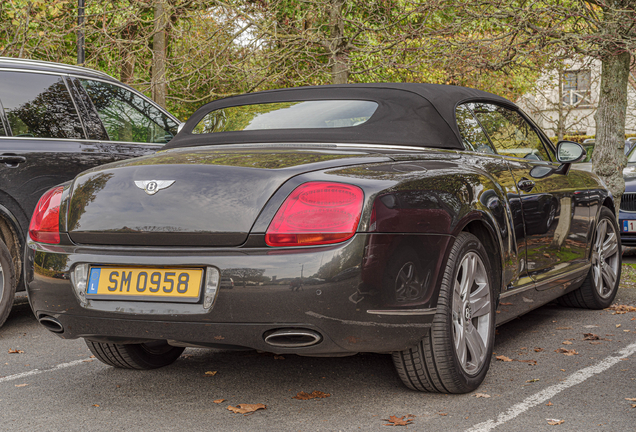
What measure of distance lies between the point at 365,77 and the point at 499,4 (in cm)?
748

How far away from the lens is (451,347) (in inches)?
133

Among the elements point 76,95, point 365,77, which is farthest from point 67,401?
point 365,77

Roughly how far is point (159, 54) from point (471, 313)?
10935mm

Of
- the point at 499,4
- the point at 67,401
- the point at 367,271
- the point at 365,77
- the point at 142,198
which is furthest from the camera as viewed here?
the point at 365,77

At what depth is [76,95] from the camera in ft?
19.6

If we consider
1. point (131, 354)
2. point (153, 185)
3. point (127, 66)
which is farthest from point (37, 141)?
point (127, 66)

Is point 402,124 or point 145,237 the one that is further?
point 402,124

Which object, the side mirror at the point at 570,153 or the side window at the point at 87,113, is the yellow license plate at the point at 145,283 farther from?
the side mirror at the point at 570,153

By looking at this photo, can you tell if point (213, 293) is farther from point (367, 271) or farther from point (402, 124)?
point (402, 124)

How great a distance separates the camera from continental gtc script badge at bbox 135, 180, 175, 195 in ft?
10.4

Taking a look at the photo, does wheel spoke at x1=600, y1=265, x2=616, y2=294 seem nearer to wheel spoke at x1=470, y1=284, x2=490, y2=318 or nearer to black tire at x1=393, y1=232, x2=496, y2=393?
wheel spoke at x1=470, y1=284, x2=490, y2=318

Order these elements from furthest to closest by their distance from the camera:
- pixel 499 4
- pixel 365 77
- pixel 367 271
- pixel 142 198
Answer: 1. pixel 365 77
2. pixel 499 4
3. pixel 142 198
4. pixel 367 271

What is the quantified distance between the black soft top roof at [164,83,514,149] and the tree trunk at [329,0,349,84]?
754 centimetres

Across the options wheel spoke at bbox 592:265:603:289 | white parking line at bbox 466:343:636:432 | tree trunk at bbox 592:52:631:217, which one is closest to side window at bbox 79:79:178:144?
wheel spoke at bbox 592:265:603:289
